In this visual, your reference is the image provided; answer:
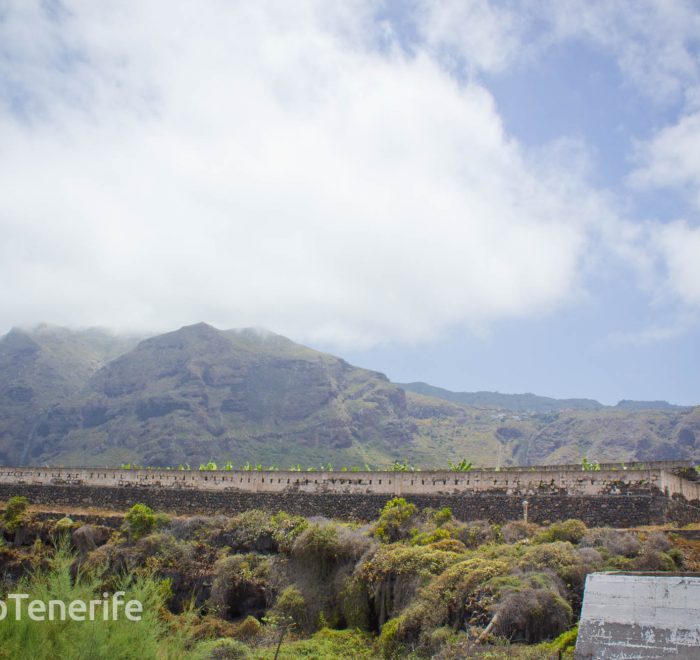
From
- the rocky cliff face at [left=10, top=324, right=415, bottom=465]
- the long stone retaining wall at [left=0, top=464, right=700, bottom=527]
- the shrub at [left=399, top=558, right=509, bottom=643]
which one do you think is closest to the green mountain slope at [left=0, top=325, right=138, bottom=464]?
the rocky cliff face at [left=10, top=324, right=415, bottom=465]

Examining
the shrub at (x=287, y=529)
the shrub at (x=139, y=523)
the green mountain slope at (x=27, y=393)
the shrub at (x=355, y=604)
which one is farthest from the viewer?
the green mountain slope at (x=27, y=393)

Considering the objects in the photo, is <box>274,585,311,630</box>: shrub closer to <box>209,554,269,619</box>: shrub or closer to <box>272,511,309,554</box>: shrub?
<box>209,554,269,619</box>: shrub

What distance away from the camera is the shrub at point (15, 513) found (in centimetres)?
4234

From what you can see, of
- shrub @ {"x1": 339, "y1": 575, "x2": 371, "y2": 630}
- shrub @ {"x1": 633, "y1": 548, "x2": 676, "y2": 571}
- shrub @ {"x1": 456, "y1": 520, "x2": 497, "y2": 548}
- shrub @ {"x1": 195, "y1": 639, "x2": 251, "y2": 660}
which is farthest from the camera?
shrub @ {"x1": 456, "y1": 520, "x2": 497, "y2": 548}

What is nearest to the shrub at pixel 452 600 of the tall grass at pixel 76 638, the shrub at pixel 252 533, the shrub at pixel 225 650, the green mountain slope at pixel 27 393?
the shrub at pixel 225 650

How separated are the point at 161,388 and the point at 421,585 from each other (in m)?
156

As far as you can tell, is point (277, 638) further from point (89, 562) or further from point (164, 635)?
point (89, 562)

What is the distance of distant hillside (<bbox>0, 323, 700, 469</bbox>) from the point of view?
146500 mm

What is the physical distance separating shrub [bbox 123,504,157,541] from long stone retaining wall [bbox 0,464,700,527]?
348cm

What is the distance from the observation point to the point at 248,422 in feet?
550

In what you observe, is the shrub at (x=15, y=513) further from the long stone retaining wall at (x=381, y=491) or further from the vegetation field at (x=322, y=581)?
the long stone retaining wall at (x=381, y=491)

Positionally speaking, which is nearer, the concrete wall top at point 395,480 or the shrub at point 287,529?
→ the concrete wall top at point 395,480

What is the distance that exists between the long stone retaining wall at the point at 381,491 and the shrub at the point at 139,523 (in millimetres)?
3479

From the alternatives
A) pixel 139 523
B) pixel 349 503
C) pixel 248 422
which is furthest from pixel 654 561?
pixel 248 422
